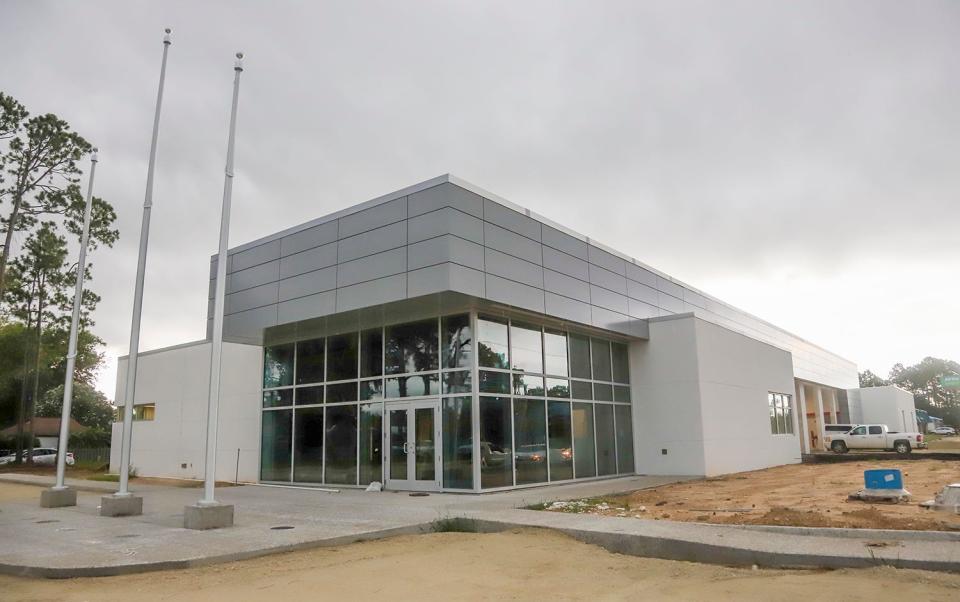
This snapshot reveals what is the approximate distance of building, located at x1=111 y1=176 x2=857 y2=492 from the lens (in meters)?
16.5

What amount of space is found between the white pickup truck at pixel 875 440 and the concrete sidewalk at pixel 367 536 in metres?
28.0

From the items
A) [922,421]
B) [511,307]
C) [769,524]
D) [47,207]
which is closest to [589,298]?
[511,307]

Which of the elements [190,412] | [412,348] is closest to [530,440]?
Answer: [412,348]

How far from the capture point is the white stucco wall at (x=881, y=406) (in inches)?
2215

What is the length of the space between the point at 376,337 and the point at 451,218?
17.6 ft

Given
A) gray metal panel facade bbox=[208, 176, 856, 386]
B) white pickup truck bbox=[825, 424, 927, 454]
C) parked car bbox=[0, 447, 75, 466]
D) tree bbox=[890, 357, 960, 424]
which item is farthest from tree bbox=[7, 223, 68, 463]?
tree bbox=[890, 357, 960, 424]

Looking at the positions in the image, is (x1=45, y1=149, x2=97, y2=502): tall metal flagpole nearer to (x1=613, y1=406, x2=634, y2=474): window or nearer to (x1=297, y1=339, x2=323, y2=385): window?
(x1=297, y1=339, x2=323, y2=385): window

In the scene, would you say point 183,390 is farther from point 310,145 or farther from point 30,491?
point 310,145

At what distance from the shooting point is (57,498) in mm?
15664

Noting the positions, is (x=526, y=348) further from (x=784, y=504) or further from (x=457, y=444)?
(x=784, y=504)

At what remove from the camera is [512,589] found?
23.1 feet

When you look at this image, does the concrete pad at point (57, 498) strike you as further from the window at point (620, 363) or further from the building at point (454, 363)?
the window at point (620, 363)

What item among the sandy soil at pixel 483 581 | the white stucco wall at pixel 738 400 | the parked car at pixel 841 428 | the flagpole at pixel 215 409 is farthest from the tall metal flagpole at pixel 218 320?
the parked car at pixel 841 428

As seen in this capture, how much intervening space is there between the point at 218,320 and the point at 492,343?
7637 mm
